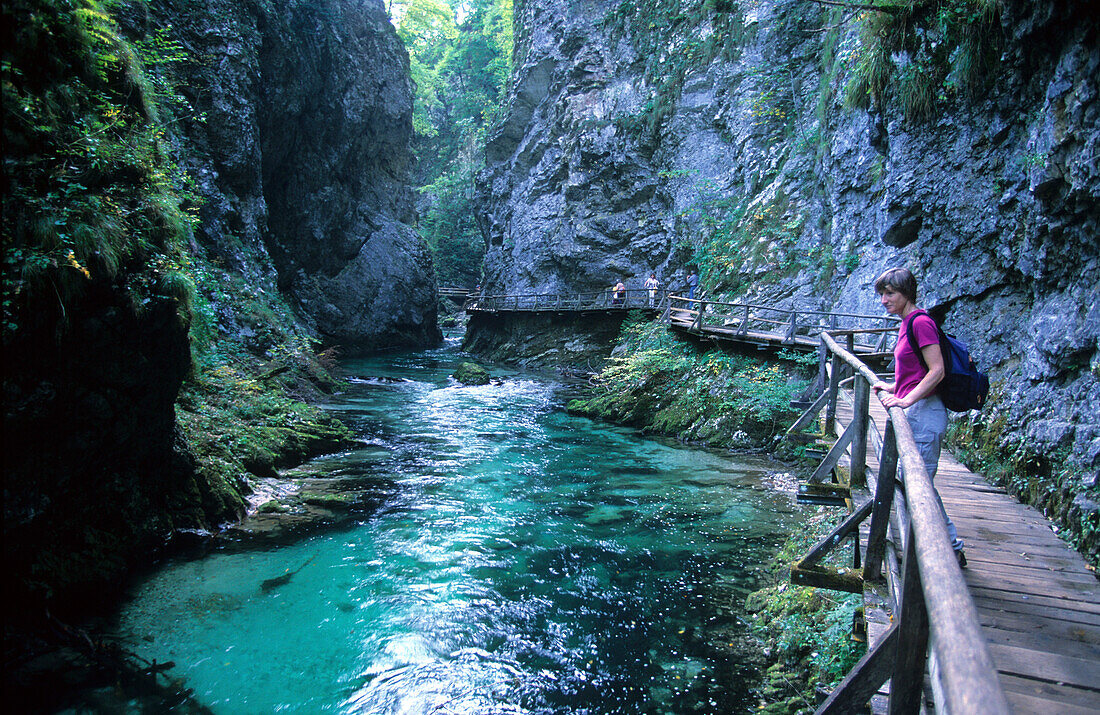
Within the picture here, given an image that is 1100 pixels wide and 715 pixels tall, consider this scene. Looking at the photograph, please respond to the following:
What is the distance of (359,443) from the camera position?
39.0ft

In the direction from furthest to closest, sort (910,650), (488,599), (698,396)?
(698,396)
(488,599)
(910,650)

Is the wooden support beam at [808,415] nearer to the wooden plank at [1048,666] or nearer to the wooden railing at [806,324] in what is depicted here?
the wooden railing at [806,324]

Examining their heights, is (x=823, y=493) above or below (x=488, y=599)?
above

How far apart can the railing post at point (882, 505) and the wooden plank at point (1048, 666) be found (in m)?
0.83

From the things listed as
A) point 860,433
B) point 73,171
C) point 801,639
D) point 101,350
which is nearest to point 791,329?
point 860,433

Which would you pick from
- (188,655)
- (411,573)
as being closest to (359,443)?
(411,573)

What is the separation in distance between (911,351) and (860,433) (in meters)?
1.40

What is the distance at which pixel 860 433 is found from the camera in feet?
16.3

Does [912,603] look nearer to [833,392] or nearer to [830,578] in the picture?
[830,578]

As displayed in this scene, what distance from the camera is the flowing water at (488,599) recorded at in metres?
4.58

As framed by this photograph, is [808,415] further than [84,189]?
Yes

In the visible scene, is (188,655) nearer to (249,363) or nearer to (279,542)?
(279,542)

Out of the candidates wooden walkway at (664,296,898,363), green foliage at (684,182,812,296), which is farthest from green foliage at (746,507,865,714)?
green foliage at (684,182,812,296)

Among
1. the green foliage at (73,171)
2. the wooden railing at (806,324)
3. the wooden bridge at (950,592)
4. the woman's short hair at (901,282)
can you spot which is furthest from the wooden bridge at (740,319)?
the green foliage at (73,171)
